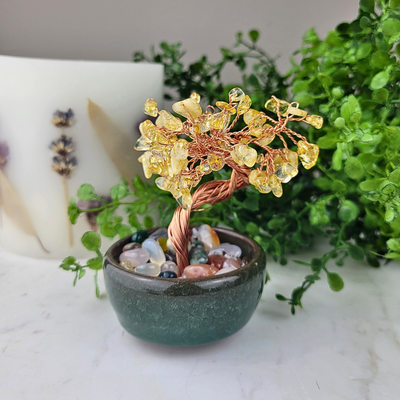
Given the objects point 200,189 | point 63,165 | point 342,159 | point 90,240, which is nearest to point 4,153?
point 63,165

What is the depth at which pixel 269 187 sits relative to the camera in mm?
317

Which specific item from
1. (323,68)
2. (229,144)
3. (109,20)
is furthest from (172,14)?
(229,144)

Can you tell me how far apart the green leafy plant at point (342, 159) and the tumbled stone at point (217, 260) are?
0.09 m

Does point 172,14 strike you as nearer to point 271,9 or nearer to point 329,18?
Answer: point 271,9

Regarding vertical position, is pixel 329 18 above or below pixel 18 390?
above

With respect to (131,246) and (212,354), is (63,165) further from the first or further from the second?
(212,354)

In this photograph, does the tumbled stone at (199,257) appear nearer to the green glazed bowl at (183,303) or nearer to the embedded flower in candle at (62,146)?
the green glazed bowl at (183,303)

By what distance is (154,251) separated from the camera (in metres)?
0.41

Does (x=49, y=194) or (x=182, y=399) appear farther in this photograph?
(x=49, y=194)

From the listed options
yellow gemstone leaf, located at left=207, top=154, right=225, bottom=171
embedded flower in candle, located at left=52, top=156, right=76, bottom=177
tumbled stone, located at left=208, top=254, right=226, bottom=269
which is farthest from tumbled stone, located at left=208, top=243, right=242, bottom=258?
embedded flower in candle, located at left=52, top=156, right=76, bottom=177

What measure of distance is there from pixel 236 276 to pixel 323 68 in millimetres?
286

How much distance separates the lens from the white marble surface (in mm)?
328

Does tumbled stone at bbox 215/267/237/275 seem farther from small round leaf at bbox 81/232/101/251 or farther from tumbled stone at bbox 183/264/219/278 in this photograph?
small round leaf at bbox 81/232/101/251

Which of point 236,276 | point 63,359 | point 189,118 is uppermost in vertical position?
point 189,118
